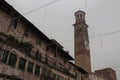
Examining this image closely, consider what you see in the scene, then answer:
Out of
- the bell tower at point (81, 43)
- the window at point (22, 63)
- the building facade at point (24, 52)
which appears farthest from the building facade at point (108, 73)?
the window at point (22, 63)

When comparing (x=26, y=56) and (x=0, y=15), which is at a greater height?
(x=0, y=15)

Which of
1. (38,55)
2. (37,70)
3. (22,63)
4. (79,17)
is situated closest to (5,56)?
(22,63)

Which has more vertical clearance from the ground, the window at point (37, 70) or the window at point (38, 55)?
the window at point (38, 55)

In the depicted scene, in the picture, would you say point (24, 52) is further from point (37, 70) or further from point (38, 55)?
point (37, 70)

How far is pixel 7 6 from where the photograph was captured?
16.1 meters

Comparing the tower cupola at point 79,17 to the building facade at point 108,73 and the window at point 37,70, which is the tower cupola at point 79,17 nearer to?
the building facade at point 108,73

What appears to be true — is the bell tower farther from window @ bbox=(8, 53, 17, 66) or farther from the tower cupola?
window @ bbox=(8, 53, 17, 66)

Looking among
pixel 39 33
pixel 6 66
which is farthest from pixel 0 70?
pixel 39 33

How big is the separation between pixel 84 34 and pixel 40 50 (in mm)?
29944

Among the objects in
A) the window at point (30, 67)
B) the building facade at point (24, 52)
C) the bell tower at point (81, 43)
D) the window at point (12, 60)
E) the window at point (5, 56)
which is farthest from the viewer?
the bell tower at point (81, 43)

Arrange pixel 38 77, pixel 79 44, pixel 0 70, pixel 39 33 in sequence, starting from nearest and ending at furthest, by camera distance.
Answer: pixel 0 70
pixel 38 77
pixel 39 33
pixel 79 44

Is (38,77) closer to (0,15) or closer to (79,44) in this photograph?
(0,15)

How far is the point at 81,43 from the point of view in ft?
154

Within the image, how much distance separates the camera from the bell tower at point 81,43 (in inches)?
1715
